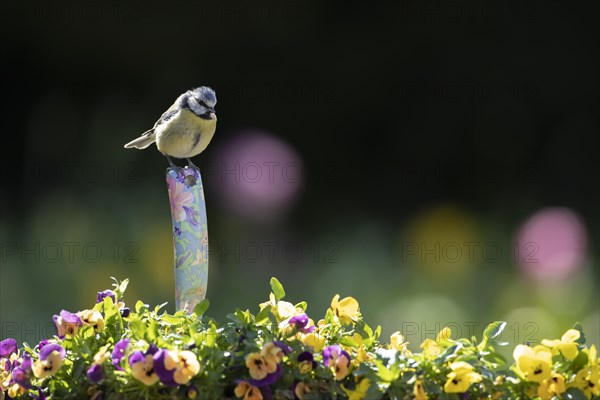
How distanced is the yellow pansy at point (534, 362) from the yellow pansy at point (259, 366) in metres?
0.43

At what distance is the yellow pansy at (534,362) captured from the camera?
1555 millimetres

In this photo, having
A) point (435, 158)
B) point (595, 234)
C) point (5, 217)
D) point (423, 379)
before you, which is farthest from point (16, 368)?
point (435, 158)

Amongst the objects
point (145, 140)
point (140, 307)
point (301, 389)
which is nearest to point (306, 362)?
point (301, 389)

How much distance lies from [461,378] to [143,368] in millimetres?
546

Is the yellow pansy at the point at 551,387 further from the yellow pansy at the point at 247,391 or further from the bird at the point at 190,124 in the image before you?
the bird at the point at 190,124

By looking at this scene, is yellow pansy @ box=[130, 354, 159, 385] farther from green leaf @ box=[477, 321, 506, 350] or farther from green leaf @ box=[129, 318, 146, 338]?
green leaf @ box=[477, 321, 506, 350]

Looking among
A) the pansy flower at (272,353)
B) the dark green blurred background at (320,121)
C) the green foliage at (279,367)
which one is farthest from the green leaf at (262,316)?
the dark green blurred background at (320,121)

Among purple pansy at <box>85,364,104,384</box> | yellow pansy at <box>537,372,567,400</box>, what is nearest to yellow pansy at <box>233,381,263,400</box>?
purple pansy at <box>85,364,104,384</box>

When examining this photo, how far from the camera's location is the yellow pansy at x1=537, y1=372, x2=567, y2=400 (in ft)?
5.16

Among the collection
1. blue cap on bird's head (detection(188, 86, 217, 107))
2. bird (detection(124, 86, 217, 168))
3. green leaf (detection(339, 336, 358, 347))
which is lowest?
green leaf (detection(339, 336, 358, 347))

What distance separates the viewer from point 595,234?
3762mm

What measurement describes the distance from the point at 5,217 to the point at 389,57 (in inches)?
78.6

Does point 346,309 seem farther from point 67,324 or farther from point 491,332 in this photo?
point 67,324

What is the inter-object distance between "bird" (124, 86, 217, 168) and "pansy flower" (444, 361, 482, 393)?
79 centimetres
